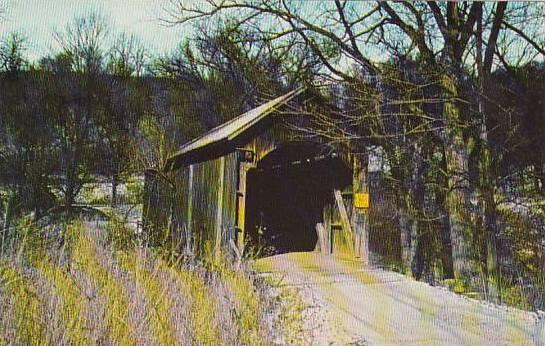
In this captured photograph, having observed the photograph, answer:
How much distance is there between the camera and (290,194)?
1.18 m

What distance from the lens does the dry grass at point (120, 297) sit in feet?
3.27

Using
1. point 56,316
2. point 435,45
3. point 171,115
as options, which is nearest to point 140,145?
point 171,115

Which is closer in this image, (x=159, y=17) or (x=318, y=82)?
(x=159, y=17)

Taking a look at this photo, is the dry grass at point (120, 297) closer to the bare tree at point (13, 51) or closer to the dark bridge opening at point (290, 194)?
the dark bridge opening at point (290, 194)

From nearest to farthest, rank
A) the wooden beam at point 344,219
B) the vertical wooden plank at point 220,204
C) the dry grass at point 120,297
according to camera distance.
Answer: the dry grass at point 120,297 → the vertical wooden plank at point 220,204 → the wooden beam at point 344,219

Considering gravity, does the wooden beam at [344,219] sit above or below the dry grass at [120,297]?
above

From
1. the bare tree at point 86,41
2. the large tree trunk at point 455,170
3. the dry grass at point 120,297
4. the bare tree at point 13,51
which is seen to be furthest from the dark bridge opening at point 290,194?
the bare tree at point 13,51

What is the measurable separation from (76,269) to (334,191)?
1.91 ft

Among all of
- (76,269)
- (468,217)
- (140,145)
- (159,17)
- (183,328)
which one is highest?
(159,17)

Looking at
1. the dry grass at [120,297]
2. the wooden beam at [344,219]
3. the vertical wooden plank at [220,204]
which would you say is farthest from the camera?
the wooden beam at [344,219]

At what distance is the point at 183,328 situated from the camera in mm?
1048

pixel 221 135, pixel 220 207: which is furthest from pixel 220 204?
pixel 221 135

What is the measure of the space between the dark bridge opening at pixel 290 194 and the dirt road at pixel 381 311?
0.13 ft

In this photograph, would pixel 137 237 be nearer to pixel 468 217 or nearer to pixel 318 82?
pixel 318 82
